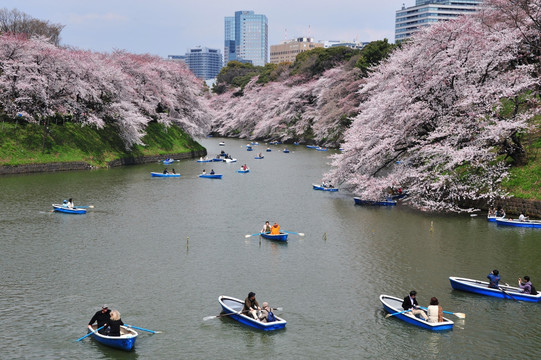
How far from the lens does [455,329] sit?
2123cm

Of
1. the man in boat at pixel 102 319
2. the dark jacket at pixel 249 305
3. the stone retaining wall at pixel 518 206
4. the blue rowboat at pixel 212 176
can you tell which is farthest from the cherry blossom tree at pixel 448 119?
the man in boat at pixel 102 319

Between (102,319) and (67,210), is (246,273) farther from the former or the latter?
(67,210)

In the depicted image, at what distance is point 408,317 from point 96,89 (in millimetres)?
60688

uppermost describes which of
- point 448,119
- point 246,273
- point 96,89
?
point 96,89

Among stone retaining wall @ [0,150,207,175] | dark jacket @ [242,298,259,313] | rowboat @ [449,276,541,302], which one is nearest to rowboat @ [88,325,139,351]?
dark jacket @ [242,298,259,313]

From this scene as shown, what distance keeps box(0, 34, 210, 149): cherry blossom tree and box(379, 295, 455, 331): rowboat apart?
52541 mm

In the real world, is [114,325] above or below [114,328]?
above

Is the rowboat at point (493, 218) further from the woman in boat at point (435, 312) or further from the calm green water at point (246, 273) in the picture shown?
the woman in boat at point (435, 312)

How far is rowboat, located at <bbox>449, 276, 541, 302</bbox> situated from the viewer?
23.8m

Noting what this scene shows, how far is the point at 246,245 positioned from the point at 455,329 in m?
15.1

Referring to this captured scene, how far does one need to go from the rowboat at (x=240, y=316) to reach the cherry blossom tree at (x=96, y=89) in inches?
1918

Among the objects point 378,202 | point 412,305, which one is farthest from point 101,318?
point 378,202

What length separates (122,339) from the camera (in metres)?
18.9

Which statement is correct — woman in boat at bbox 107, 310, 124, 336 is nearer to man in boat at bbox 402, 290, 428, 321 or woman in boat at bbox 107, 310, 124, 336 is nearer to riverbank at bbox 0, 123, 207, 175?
man in boat at bbox 402, 290, 428, 321
